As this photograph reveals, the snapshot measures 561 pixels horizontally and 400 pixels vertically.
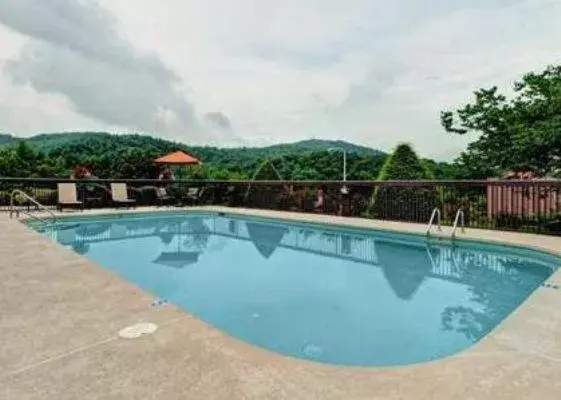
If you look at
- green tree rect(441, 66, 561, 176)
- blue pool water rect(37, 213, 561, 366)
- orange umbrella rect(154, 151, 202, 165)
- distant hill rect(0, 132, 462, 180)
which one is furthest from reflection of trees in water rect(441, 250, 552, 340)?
orange umbrella rect(154, 151, 202, 165)

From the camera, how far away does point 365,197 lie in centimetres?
1019

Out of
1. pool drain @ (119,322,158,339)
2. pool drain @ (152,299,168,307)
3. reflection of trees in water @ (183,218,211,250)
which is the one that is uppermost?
pool drain @ (152,299,168,307)

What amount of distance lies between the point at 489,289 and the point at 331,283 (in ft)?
5.89

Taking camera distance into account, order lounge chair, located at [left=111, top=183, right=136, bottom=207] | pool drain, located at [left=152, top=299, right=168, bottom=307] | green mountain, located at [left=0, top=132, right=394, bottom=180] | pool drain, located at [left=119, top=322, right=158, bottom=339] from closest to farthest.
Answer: pool drain, located at [left=119, top=322, right=158, bottom=339]
pool drain, located at [left=152, top=299, right=168, bottom=307]
lounge chair, located at [left=111, top=183, right=136, bottom=207]
green mountain, located at [left=0, top=132, right=394, bottom=180]

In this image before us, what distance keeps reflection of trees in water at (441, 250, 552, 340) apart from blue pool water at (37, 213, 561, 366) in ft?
0.04

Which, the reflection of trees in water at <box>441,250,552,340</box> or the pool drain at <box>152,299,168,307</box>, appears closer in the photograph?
the pool drain at <box>152,299,168,307</box>

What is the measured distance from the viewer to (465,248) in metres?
6.75

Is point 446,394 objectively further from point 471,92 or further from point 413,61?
point 471,92

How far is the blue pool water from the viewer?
3.50 m

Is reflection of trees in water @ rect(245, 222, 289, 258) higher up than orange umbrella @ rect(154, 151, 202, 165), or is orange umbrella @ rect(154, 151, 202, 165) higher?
orange umbrella @ rect(154, 151, 202, 165)

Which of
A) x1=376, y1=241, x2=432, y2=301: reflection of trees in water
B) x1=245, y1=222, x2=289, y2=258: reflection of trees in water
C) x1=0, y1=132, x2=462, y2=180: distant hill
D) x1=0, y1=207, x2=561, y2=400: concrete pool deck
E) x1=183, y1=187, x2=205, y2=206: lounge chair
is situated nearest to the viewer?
x1=0, y1=207, x2=561, y2=400: concrete pool deck

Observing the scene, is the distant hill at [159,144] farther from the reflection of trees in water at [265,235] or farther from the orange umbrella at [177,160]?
the reflection of trees in water at [265,235]

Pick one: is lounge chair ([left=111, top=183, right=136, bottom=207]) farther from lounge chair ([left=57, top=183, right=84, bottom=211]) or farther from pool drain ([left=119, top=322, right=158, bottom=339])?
pool drain ([left=119, top=322, right=158, bottom=339])

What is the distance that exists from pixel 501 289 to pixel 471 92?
1031 cm
